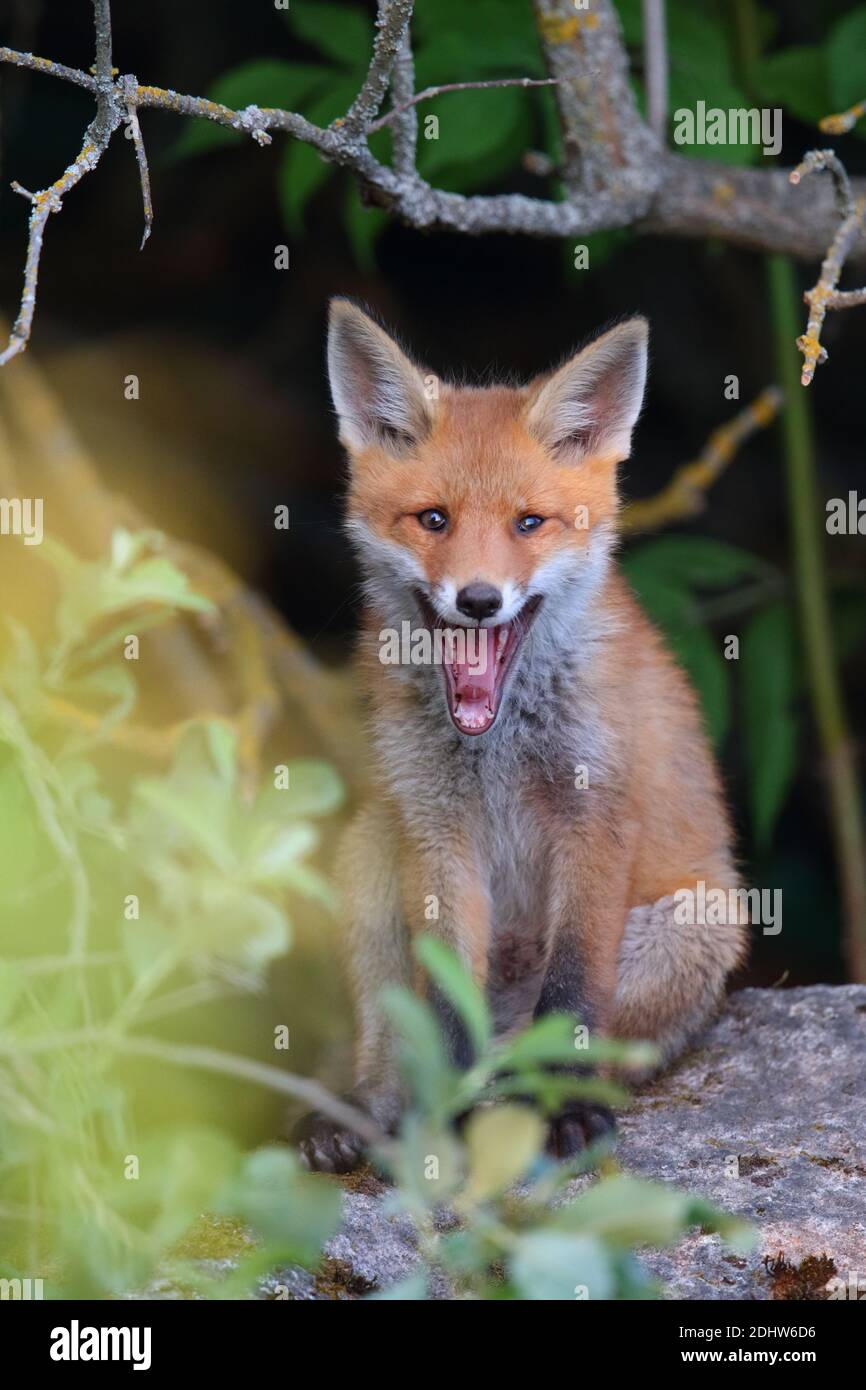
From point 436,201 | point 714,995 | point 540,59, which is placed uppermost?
point 540,59

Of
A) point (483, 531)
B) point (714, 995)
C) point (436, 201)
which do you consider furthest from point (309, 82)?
point (714, 995)

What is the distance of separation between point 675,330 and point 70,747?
6257mm

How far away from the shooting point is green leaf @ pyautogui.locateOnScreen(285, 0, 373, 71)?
17.5 ft

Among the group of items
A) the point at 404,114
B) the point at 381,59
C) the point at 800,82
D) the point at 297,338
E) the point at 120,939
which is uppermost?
the point at 297,338

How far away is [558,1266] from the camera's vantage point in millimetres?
1545

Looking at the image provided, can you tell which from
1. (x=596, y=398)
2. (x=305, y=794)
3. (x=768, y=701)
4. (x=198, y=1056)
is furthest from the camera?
(x=768, y=701)

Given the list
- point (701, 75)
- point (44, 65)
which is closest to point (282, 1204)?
point (44, 65)

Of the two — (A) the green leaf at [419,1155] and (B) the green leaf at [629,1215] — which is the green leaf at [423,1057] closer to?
(A) the green leaf at [419,1155]

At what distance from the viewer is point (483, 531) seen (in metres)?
3.99

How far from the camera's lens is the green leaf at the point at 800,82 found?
536cm

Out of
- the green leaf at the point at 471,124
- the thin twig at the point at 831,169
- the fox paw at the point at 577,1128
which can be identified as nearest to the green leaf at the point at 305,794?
the fox paw at the point at 577,1128

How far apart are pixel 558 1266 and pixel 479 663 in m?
2.61

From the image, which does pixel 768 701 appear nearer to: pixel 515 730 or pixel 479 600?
pixel 515 730

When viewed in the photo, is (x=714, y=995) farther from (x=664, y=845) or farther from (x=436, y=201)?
(x=436, y=201)
